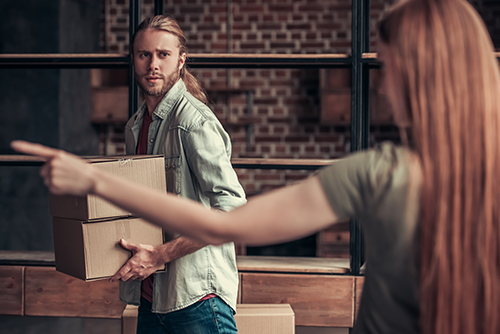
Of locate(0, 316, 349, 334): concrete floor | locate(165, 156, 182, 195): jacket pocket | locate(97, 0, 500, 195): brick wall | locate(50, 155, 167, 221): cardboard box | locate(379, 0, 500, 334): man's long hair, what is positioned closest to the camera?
locate(379, 0, 500, 334): man's long hair

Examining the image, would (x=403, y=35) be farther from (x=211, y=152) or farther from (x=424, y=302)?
(x=211, y=152)

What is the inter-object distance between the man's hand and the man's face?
0.45 metres

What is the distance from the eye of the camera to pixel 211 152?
1248 mm

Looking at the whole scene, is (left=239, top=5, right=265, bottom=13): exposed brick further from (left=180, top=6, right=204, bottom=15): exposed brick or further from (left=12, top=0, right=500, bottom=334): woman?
(left=12, top=0, right=500, bottom=334): woman

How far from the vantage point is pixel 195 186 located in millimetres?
1306

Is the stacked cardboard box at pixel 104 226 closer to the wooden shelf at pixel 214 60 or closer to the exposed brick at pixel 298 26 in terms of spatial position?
the wooden shelf at pixel 214 60

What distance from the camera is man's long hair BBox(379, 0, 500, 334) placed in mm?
581

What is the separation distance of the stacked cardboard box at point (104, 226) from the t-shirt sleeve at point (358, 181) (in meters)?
0.70

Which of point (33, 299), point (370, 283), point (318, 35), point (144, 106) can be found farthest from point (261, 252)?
point (370, 283)

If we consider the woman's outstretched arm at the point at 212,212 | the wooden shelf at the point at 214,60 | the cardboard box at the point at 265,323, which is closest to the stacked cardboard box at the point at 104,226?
the woman's outstretched arm at the point at 212,212

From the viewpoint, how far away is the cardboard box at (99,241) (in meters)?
1.20

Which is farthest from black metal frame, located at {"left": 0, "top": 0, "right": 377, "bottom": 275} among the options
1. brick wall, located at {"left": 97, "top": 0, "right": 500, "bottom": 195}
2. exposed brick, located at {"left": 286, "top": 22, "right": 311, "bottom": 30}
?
exposed brick, located at {"left": 286, "top": 22, "right": 311, "bottom": 30}

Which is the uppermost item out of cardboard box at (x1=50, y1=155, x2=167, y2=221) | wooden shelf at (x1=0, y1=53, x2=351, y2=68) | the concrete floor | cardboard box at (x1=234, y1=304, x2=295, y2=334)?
wooden shelf at (x1=0, y1=53, x2=351, y2=68)

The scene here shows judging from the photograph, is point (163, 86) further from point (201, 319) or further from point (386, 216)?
point (386, 216)
